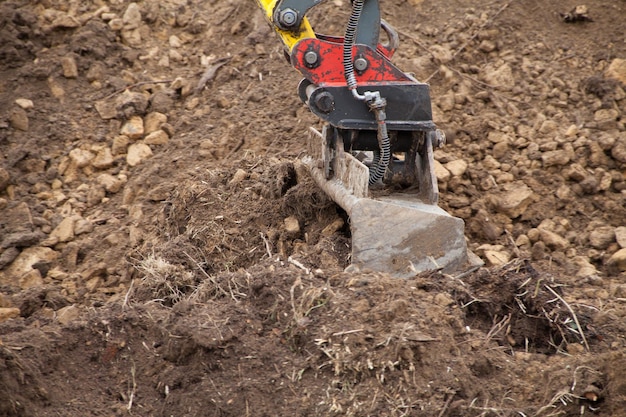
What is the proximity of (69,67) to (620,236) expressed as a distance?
14.8ft

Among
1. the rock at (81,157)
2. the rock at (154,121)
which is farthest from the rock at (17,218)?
the rock at (154,121)

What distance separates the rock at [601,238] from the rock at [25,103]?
14.4 ft

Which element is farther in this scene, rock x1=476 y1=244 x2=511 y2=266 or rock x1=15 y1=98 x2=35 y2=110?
rock x1=15 y1=98 x2=35 y2=110

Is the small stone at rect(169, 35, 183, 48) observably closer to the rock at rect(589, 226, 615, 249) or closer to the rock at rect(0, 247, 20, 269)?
the rock at rect(0, 247, 20, 269)

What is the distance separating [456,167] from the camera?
5410 mm

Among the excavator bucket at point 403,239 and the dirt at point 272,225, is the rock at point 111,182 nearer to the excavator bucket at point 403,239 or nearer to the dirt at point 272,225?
the dirt at point 272,225

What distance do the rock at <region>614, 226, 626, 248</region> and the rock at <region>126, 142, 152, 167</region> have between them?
3.35 m

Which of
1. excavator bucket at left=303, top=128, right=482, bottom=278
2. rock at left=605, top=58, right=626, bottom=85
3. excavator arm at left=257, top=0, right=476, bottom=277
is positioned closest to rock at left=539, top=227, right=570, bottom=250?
excavator arm at left=257, top=0, right=476, bottom=277

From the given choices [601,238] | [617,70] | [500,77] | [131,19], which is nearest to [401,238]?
[601,238]

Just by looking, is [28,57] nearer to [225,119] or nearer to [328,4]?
[225,119]

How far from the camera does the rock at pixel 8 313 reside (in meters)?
4.41

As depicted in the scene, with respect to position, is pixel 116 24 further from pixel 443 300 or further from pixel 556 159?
pixel 443 300

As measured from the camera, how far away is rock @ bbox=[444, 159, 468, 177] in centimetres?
538

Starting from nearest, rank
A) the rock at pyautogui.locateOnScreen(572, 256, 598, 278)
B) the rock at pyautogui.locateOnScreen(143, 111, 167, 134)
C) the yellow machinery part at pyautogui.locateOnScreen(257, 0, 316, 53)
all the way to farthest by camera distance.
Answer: the yellow machinery part at pyautogui.locateOnScreen(257, 0, 316, 53) → the rock at pyautogui.locateOnScreen(572, 256, 598, 278) → the rock at pyautogui.locateOnScreen(143, 111, 167, 134)
